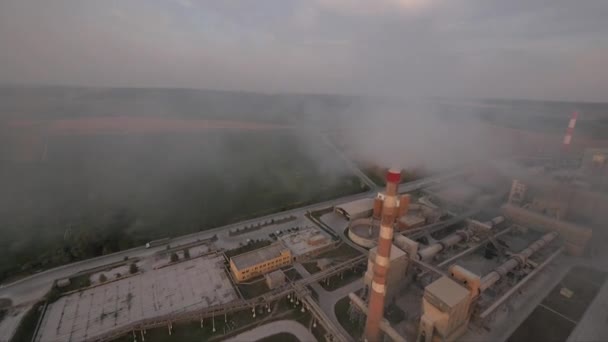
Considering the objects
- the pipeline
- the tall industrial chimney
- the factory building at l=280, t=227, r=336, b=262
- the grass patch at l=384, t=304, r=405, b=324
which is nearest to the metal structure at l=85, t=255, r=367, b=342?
the tall industrial chimney

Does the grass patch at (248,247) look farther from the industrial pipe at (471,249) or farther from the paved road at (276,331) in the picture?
the industrial pipe at (471,249)

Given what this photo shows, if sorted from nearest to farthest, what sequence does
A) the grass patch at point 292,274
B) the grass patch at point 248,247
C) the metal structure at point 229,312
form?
the metal structure at point 229,312
the grass patch at point 292,274
the grass patch at point 248,247

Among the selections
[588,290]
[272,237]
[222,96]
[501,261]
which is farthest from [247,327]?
[222,96]

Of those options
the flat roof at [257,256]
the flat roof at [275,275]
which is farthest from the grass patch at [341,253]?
the flat roof at [275,275]

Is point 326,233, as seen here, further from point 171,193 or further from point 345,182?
point 171,193

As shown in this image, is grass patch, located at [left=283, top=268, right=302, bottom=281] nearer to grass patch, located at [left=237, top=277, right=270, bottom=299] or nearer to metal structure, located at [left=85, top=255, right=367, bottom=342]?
metal structure, located at [left=85, top=255, right=367, bottom=342]

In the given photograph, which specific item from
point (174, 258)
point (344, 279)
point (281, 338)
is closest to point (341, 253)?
point (344, 279)

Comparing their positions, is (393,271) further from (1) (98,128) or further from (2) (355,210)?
(1) (98,128)
